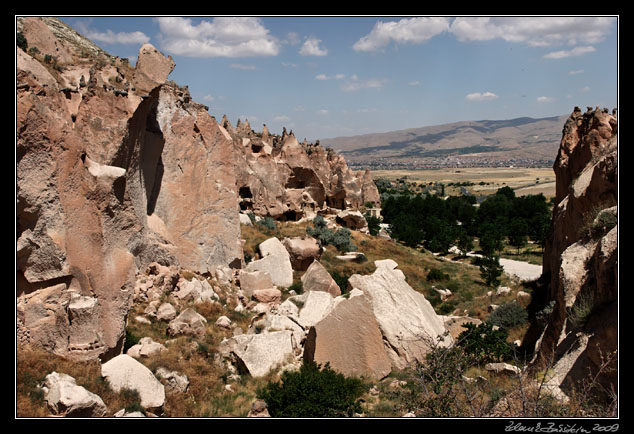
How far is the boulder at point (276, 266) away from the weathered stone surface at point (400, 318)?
20.3 ft

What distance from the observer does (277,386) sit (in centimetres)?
1013

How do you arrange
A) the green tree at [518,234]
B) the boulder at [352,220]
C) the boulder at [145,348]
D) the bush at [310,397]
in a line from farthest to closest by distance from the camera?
1. the green tree at [518,234]
2. the boulder at [352,220]
3. the boulder at [145,348]
4. the bush at [310,397]

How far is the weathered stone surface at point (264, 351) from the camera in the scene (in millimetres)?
11836

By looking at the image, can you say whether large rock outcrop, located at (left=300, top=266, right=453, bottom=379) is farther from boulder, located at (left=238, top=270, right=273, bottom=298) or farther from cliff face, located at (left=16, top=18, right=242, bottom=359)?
boulder, located at (left=238, top=270, right=273, bottom=298)

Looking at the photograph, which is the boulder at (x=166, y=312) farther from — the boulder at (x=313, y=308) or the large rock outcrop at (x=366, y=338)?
the large rock outcrop at (x=366, y=338)

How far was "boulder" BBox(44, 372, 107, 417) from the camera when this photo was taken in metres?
7.39

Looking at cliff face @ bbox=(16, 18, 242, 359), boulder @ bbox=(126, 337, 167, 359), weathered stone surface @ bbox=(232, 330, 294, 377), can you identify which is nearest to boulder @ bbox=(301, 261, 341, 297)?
cliff face @ bbox=(16, 18, 242, 359)

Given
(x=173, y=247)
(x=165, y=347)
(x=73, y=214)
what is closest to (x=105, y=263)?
(x=73, y=214)

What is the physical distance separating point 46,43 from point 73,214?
7.83 metres

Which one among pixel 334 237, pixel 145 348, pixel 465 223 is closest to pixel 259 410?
pixel 145 348

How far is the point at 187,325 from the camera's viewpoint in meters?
13.1

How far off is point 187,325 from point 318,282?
7.37m

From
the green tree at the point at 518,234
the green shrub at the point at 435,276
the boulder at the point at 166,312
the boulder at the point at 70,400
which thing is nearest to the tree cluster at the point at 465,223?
the green tree at the point at 518,234

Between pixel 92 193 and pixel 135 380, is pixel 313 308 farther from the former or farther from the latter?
pixel 92 193
